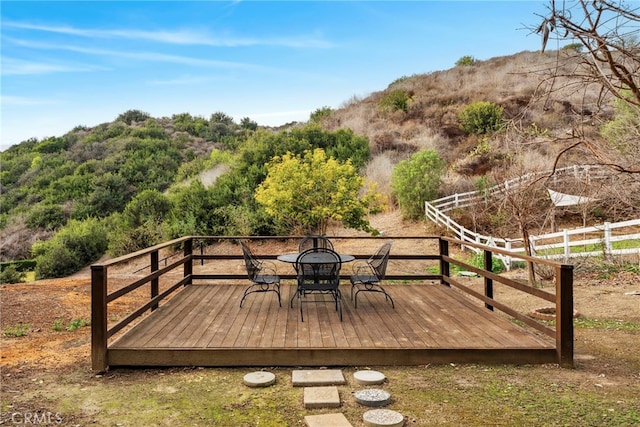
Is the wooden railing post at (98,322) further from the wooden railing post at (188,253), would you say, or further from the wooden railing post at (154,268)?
the wooden railing post at (188,253)

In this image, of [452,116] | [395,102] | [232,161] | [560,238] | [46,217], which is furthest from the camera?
[395,102]

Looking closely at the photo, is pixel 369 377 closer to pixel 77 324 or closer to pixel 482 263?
pixel 77 324

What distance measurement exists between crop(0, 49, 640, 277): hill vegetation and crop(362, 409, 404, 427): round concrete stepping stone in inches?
143

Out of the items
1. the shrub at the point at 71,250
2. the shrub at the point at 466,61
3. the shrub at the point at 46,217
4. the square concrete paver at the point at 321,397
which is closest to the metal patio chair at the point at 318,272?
the square concrete paver at the point at 321,397

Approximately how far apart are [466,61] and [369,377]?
39776 mm

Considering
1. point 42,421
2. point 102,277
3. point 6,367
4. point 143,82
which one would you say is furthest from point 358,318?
point 143,82

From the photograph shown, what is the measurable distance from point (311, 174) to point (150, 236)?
7147 mm

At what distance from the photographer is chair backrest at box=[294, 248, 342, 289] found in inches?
208

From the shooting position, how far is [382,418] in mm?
2982

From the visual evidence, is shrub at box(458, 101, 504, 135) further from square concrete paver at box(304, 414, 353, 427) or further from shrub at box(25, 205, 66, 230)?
square concrete paver at box(304, 414, 353, 427)

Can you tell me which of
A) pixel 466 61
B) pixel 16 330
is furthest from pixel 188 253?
pixel 466 61

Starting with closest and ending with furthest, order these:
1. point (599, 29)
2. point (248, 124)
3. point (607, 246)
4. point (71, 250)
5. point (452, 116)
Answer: point (599, 29)
point (607, 246)
point (71, 250)
point (452, 116)
point (248, 124)

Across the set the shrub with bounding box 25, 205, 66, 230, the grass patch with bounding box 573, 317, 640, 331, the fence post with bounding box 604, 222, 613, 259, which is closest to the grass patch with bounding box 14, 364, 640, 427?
the grass patch with bounding box 573, 317, 640, 331

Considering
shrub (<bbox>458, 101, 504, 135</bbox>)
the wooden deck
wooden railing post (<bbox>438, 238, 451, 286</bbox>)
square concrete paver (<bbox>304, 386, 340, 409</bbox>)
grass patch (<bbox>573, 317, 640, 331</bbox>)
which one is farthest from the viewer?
shrub (<bbox>458, 101, 504, 135</bbox>)
